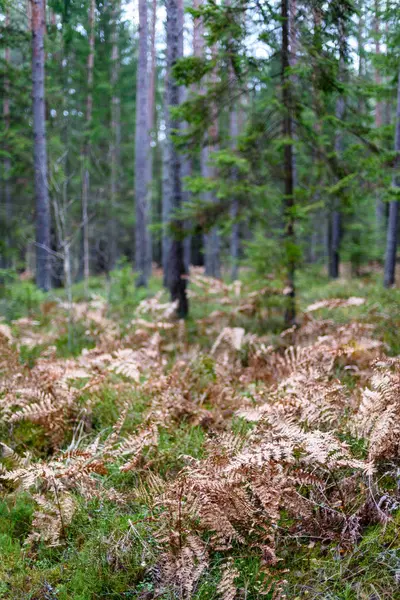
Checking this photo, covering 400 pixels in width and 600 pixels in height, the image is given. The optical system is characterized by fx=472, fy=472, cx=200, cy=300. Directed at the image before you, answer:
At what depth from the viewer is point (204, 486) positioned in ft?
10.2

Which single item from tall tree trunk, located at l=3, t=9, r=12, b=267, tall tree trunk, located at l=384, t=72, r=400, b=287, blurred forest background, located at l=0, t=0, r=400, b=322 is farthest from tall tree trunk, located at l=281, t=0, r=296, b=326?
tall tree trunk, located at l=3, t=9, r=12, b=267

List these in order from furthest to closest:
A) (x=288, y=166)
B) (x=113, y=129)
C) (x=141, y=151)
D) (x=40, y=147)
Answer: (x=113, y=129) → (x=141, y=151) → (x=40, y=147) → (x=288, y=166)

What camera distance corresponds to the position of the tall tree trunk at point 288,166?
6.75 m

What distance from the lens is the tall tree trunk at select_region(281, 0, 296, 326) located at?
6.75 m

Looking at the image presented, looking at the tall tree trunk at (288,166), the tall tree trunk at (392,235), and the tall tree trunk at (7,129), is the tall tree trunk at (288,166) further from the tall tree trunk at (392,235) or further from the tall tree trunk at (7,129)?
the tall tree trunk at (7,129)

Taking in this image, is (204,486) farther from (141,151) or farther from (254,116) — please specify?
(141,151)

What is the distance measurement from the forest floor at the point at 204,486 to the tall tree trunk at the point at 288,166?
80.8 inches

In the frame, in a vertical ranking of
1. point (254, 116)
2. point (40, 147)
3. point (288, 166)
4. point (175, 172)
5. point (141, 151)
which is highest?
point (141, 151)

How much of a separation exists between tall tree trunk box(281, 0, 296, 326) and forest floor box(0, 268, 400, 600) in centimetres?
205

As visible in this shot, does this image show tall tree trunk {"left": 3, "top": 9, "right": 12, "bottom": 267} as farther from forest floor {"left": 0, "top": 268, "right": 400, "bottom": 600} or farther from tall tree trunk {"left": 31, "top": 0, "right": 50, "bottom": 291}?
forest floor {"left": 0, "top": 268, "right": 400, "bottom": 600}

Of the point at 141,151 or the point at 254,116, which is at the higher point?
the point at 141,151

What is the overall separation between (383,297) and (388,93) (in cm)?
497

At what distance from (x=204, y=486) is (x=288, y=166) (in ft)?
17.9

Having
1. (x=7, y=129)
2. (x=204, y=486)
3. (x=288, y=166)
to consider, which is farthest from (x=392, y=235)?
(x=7, y=129)
